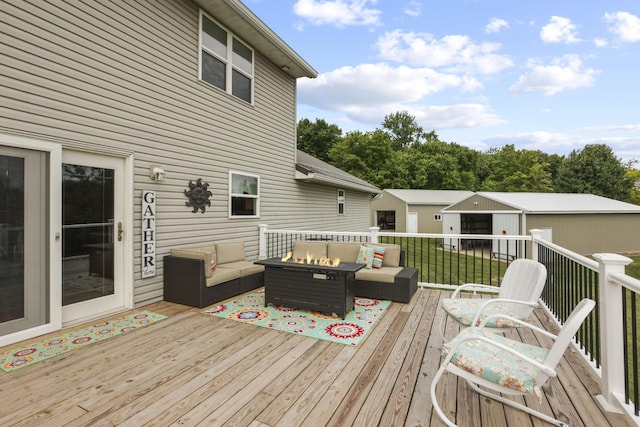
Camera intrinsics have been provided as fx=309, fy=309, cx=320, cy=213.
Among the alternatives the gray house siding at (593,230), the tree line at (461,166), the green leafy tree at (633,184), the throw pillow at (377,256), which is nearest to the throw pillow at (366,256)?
the throw pillow at (377,256)

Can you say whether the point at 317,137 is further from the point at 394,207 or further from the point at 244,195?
the point at 244,195

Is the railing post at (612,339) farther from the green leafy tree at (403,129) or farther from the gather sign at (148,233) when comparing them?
the green leafy tree at (403,129)

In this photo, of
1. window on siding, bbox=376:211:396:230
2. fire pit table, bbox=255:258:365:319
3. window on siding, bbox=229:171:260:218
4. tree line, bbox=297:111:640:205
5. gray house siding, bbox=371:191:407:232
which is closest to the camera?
fire pit table, bbox=255:258:365:319

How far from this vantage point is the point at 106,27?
399 centimetres

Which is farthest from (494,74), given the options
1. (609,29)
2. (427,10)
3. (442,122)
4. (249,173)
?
(442,122)

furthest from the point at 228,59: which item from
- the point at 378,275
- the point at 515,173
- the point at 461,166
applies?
the point at 461,166

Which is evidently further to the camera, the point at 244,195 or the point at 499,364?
the point at 244,195

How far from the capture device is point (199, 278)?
14.3 ft

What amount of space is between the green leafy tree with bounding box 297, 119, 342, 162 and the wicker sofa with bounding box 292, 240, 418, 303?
26.8 metres

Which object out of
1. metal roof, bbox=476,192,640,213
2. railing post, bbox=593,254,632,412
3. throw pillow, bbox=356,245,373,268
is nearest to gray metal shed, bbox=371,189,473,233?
metal roof, bbox=476,192,640,213

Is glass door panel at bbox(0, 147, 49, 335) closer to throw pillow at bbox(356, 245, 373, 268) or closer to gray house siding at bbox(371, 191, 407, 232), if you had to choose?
throw pillow at bbox(356, 245, 373, 268)

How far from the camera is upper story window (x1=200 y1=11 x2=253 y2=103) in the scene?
5.55 meters

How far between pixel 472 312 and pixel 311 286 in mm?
1937

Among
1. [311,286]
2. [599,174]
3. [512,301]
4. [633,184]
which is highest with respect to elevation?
[599,174]
